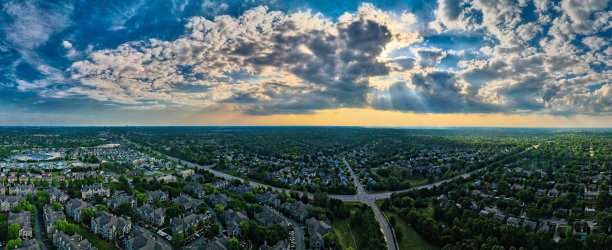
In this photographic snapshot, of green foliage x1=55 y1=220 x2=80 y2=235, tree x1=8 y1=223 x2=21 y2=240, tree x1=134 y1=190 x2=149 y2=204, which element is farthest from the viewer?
tree x1=134 y1=190 x2=149 y2=204

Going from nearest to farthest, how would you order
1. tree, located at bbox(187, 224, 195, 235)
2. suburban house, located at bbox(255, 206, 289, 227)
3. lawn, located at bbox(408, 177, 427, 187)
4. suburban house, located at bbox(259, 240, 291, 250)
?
1. suburban house, located at bbox(259, 240, 291, 250)
2. tree, located at bbox(187, 224, 195, 235)
3. suburban house, located at bbox(255, 206, 289, 227)
4. lawn, located at bbox(408, 177, 427, 187)

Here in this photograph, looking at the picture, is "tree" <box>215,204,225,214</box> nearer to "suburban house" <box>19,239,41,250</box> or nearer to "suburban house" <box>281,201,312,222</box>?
"suburban house" <box>281,201,312,222</box>

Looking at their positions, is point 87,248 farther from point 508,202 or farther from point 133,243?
point 508,202

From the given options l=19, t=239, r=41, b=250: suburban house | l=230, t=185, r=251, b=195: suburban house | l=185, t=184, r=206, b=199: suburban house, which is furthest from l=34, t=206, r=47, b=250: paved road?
l=230, t=185, r=251, b=195: suburban house

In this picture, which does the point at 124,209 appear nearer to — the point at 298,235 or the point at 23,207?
the point at 23,207

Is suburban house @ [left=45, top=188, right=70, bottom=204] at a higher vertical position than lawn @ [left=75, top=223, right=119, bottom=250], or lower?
higher

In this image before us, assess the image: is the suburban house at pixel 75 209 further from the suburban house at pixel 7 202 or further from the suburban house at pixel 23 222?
the suburban house at pixel 7 202

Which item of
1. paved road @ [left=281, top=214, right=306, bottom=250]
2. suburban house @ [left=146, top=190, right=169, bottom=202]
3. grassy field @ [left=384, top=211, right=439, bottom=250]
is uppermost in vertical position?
suburban house @ [left=146, top=190, right=169, bottom=202]

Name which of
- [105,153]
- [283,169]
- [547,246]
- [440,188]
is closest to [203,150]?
[105,153]
